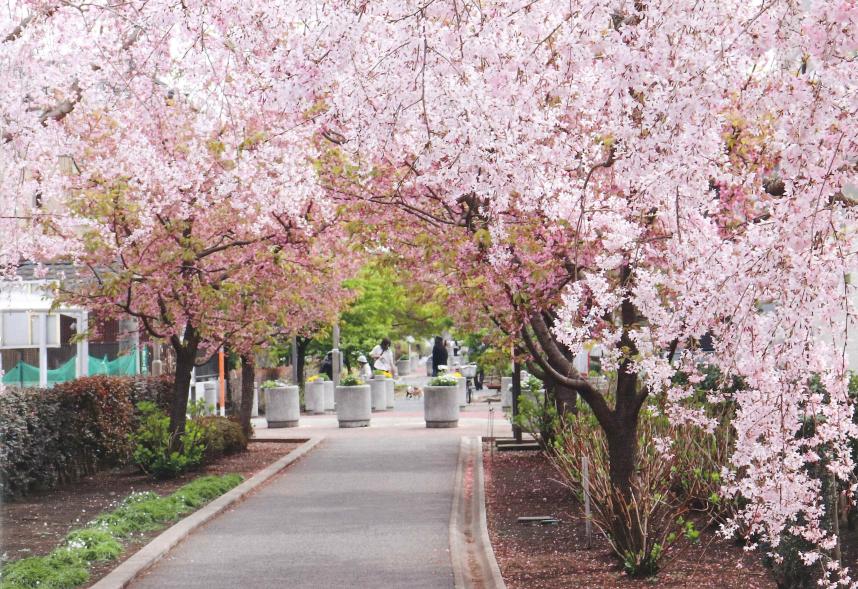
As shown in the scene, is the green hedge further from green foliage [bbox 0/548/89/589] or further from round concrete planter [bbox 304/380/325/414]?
round concrete planter [bbox 304/380/325/414]

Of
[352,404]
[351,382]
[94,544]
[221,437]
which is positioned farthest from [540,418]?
[94,544]

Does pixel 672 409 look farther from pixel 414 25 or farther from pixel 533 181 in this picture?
pixel 414 25

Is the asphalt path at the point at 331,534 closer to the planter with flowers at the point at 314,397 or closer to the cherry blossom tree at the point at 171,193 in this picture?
the cherry blossom tree at the point at 171,193

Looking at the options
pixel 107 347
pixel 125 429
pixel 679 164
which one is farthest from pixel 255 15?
pixel 107 347

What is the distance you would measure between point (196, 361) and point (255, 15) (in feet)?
41.4

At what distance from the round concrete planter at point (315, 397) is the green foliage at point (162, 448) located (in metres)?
17.2

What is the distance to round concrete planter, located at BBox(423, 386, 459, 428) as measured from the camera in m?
28.9

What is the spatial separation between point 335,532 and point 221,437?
918 centimetres

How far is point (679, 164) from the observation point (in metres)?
5.67

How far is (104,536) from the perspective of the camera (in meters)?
12.0

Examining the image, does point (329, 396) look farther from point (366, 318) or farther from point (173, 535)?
point (173, 535)

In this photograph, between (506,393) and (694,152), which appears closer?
(694,152)

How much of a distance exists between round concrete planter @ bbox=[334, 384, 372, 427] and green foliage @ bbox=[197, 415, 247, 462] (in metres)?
6.31

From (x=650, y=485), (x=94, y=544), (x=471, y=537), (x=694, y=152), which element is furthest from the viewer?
(x=471, y=537)
